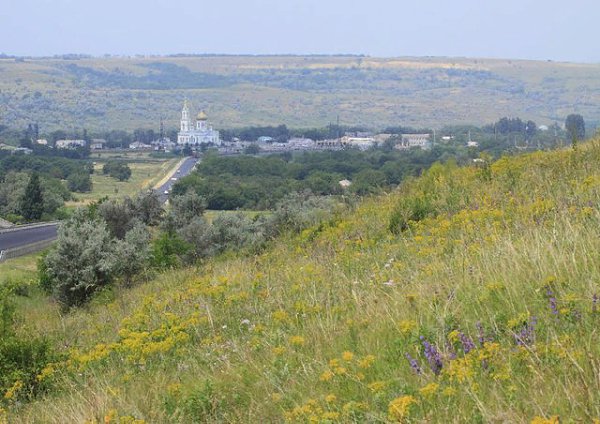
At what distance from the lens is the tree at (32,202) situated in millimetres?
55969

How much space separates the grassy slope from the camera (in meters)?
2.95

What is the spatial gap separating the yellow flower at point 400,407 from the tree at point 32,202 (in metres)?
56.3

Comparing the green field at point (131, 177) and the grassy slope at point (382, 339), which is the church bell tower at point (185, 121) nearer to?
the green field at point (131, 177)

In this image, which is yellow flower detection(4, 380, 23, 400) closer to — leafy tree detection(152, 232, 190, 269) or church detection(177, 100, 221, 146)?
leafy tree detection(152, 232, 190, 269)

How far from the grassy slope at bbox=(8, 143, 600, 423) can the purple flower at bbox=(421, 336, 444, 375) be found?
0.12 ft

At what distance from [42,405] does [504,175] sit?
20.9ft

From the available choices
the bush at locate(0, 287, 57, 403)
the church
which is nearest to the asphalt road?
the bush at locate(0, 287, 57, 403)

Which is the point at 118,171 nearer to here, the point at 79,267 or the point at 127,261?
the point at 127,261

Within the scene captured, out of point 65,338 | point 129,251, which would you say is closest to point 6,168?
point 129,251

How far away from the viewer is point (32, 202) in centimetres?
5622

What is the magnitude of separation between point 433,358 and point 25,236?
40232 millimetres

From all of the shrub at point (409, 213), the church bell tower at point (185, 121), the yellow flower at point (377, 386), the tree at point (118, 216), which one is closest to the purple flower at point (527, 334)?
the yellow flower at point (377, 386)

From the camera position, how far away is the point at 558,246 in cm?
446

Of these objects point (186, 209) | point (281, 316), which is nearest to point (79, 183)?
point (186, 209)
